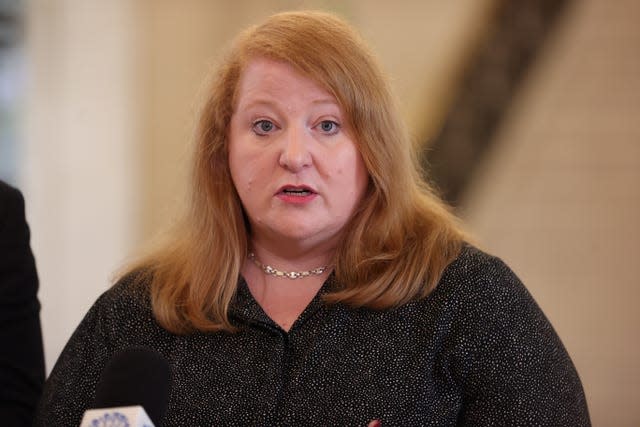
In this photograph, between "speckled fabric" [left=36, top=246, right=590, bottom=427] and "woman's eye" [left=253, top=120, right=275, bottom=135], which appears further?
"woman's eye" [left=253, top=120, right=275, bottom=135]

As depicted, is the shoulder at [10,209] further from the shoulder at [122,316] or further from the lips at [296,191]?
the lips at [296,191]

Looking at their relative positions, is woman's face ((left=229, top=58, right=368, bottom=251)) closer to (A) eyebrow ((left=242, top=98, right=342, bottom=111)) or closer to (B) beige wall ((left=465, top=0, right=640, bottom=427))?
(A) eyebrow ((left=242, top=98, right=342, bottom=111))

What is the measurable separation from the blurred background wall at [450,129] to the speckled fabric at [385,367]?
8.77 ft

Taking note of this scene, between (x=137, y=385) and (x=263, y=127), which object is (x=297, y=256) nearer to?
(x=263, y=127)

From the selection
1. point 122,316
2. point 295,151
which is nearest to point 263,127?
point 295,151

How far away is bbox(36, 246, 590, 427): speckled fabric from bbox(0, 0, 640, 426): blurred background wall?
8.77 ft

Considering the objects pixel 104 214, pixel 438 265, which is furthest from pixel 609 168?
pixel 438 265

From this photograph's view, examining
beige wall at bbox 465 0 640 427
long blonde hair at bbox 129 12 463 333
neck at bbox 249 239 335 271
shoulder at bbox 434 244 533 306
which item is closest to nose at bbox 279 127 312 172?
long blonde hair at bbox 129 12 463 333

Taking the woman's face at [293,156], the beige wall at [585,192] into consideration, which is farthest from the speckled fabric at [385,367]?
the beige wall at [585,192]

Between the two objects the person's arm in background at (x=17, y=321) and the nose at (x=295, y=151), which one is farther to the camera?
the person's arm in background at (x=17, y=321)

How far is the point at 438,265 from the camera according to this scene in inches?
78.5

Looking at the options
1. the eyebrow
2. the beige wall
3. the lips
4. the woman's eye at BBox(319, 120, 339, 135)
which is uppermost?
the eyebrow

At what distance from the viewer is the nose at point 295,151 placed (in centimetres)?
190

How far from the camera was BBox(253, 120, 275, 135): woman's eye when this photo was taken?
197 cm
